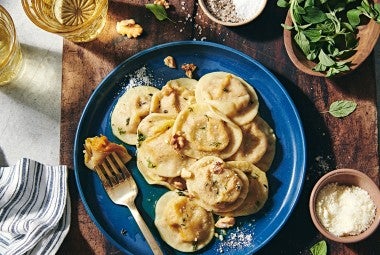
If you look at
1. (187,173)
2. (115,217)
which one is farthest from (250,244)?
(115,217)

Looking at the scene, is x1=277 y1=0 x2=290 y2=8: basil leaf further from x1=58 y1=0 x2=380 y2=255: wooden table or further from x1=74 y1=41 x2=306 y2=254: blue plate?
x1=74 y1=41 x2=306 y2=254: blue plate

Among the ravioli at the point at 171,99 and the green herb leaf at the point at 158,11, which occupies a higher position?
the green herb leaf at the point at 158,11

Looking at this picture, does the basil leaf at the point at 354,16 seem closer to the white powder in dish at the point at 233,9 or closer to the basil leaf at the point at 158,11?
the white powder in dish at the point at 233,9

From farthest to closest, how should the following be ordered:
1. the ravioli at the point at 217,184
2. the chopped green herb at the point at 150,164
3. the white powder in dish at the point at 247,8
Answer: the white powder in dish at the point at 247,8 → the chopped green herb at the point at 150,164 → the ravioli at the point at 217,184

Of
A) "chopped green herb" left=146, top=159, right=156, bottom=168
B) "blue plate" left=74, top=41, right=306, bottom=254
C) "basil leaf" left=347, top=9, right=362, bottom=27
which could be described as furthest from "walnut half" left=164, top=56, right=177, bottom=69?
"basil leaf" left=347, top=9, right=362, bottom=27

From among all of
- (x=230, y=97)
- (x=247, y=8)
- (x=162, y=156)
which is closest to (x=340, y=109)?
(x=230, y=97)

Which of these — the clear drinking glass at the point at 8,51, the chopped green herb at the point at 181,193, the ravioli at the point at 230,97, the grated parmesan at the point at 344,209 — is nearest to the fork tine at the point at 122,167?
the chopped green herb at the point at 181,193
